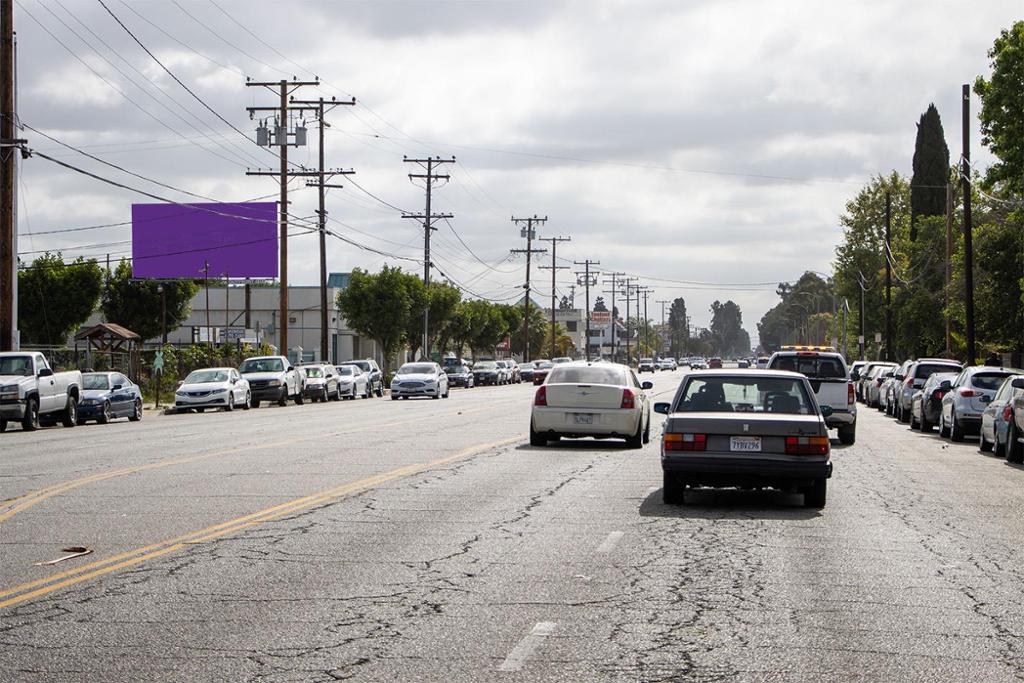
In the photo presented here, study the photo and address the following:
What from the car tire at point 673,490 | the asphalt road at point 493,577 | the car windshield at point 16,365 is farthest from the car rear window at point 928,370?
the car tire at point 673,490

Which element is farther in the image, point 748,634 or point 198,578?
point 198,578

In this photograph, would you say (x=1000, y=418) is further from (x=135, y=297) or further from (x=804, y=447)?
(x=135, y=297)

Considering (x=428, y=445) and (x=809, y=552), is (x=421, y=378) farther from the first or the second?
(x=809, y=552)

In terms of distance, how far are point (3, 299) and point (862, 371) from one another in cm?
3500

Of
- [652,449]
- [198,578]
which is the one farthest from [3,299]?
[198,578]

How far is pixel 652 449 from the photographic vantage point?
25.2 m

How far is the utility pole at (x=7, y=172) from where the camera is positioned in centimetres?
3603

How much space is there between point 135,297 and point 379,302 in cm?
1692

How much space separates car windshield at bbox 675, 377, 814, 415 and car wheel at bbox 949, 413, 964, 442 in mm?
15249

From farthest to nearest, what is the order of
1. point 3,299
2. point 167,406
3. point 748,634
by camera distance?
point 167,406
point 3,299
point 748,634

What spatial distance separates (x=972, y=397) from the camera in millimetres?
29875

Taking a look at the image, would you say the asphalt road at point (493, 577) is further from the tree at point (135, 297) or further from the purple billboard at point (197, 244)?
the tree at point (135, 297)

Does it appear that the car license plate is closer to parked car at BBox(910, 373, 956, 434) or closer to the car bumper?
the car bumper

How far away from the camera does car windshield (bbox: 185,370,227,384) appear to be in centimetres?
4709
